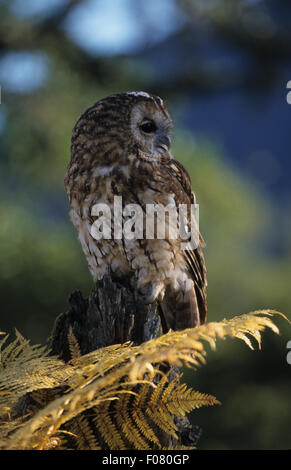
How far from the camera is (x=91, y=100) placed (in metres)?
2.87

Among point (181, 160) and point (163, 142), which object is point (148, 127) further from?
point (181, 160)

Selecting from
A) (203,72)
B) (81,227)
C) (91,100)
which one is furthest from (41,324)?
(203,72)

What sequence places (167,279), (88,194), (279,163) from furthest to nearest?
(279,163) → (167,279) → (88,194)

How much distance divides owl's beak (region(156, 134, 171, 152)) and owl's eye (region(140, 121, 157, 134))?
A: 0.03 metres

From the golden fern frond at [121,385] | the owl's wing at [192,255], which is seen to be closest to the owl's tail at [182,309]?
the owl's wing at [192,255]

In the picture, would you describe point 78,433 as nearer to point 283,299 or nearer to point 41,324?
point 41,324

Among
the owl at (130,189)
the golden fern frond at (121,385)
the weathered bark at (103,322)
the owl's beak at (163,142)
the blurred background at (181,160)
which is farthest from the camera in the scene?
the blurred background at (181,160)

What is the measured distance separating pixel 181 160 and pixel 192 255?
134cm

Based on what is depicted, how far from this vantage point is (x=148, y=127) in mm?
1470

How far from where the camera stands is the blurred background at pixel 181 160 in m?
2.38

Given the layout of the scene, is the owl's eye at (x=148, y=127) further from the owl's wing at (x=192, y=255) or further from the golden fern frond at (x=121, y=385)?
the golden fern frond at (x=121, y=385)

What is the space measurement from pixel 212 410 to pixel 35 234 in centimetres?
141

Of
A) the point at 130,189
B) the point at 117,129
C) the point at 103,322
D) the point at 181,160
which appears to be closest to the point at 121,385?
the point at 103,322

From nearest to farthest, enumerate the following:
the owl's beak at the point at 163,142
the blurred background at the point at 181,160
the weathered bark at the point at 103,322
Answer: the weathered bark at the point at 103,322 < the owl's beak at the point at 163,142 < the blurred background at the point at 181,160
